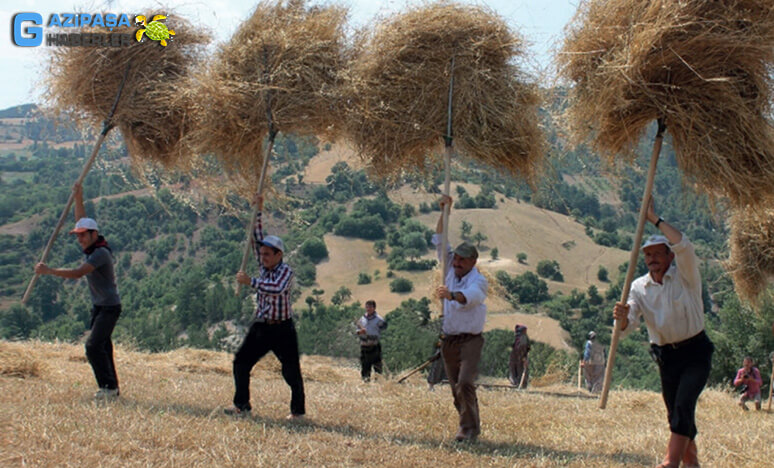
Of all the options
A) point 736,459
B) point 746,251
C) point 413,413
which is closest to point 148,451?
point 413,413

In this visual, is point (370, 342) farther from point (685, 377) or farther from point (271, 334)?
point (685, 377)

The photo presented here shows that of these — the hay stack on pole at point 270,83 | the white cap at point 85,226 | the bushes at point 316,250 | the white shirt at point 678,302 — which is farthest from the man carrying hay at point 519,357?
the bushes at point 316,250

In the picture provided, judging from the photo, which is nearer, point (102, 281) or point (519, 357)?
point (102, 281)

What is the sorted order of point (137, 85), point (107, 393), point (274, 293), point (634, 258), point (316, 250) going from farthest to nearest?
point (316, 250) < point (137, 85) < point (107, 393) < point (274, 293) < point (634, 258)

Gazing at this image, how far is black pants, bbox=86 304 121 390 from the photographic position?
600cm

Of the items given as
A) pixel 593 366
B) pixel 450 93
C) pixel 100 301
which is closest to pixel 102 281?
pixel 100 301

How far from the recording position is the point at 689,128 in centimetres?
502

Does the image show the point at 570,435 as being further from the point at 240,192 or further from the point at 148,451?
the point at 240,192

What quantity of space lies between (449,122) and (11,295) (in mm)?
66459

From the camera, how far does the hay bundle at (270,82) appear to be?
654 centimetres

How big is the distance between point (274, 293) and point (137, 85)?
3.08 metres

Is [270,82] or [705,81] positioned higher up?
[270,82]

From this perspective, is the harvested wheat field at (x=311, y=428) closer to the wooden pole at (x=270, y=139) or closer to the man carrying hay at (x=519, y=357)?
the wooden pole at (x=270, y=139)

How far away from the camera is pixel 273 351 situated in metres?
5.73
